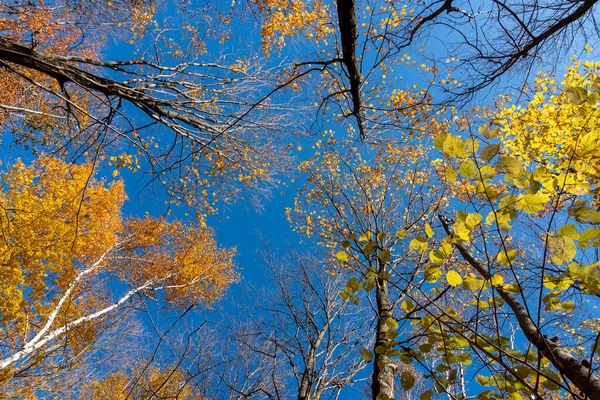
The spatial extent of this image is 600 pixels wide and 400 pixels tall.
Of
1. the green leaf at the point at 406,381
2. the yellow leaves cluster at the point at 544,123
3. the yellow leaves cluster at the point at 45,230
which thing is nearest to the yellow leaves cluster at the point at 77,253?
the yellow leaves cluster at the point at 45,230

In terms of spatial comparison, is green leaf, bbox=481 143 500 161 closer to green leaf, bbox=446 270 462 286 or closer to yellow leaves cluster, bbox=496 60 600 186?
green leaf, bbox=446 270 462 286

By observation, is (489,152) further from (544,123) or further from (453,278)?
(544,123)

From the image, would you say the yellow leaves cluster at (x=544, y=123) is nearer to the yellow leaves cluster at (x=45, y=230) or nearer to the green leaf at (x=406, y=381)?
the green leaf at (x=406, y=381)

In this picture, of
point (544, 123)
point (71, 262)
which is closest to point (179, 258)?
point (71, 262)

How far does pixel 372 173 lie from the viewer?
6.21 meters

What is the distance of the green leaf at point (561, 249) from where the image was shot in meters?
→ 0.91

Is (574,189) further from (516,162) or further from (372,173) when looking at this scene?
(372,173)

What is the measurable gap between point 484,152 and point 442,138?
14cm

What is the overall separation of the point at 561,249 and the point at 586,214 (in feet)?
0.40

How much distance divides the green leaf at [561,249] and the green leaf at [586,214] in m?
0.07

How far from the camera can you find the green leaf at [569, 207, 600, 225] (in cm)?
89

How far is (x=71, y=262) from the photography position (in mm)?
9367

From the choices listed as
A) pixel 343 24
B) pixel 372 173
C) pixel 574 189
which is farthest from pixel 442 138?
pixel 372 173

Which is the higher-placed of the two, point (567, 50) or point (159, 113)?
point (567, 50)
